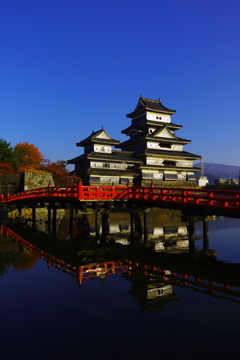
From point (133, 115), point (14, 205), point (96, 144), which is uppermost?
point (133, 115)

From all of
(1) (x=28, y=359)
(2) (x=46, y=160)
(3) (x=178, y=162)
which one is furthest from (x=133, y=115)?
(1) (x=28, y=359)

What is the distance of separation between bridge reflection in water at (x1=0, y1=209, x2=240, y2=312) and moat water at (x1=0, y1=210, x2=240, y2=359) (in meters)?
0.04

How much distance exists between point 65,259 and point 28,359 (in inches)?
313

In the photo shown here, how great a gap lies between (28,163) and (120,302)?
1606 inches

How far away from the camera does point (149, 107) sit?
44469mm

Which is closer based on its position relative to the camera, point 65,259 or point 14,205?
point 65,259

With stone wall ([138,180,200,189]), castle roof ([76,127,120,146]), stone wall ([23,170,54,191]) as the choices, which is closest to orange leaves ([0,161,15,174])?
stone wall ([23,170,54,191])

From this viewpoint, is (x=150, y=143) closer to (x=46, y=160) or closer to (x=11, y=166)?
(x=46, y=160)

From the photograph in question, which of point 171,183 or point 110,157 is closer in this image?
point 110,157

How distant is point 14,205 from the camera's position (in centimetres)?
3069

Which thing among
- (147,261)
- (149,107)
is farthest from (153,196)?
(149,107)

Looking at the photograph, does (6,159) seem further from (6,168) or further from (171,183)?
(171,183)

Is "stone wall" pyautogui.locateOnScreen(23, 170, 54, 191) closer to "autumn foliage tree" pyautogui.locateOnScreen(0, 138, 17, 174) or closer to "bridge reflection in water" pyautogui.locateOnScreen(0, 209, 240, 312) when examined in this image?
"autumn foliage tree" pyautogui.locateOnScreen(0, 138, 17, 174)

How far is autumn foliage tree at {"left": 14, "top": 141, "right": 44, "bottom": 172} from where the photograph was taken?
44719 millimetres
